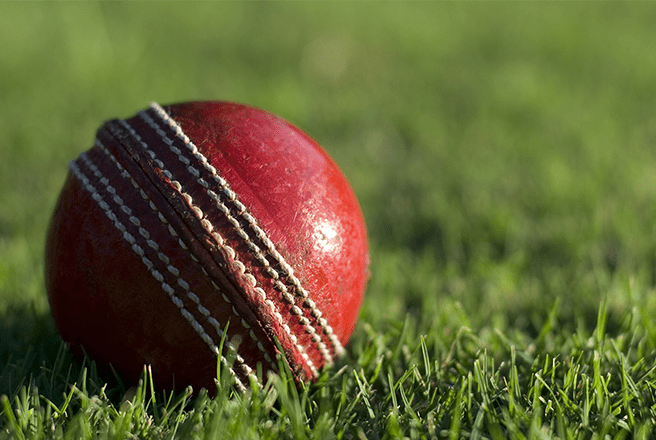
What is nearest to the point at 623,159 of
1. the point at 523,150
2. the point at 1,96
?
the point at 523,150

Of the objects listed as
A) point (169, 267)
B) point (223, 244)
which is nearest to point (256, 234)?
point (223, 244)

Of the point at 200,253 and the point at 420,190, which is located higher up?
the point at 200,253

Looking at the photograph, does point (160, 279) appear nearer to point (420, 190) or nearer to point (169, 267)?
point (169, 267)

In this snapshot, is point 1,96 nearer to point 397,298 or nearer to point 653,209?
point 397,298

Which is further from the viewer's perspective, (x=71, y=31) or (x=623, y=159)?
(x=71, y=31)

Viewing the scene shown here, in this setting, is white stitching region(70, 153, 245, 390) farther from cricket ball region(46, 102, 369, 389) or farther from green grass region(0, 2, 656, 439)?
green grass region(0, 2, 656, 439)

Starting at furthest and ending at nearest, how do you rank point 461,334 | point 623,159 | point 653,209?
point 623,159 → point 653,209 → point 461,334

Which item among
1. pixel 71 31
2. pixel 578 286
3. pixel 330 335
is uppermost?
pixel 71 31

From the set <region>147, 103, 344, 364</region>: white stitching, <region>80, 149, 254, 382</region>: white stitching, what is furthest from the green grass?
<region>147, 103, 344, 364</region>: white stitching
